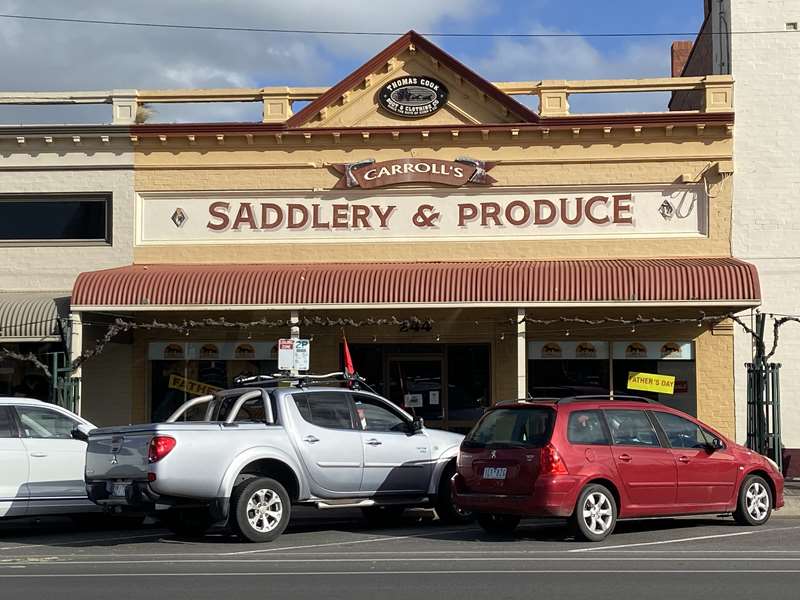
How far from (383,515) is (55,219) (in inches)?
390

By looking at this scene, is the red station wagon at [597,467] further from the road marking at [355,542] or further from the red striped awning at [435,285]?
the red striped awning at [435,285]

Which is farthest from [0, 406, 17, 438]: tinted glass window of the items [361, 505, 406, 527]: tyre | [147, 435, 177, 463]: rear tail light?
[361, 505, 406, 527]: tyre

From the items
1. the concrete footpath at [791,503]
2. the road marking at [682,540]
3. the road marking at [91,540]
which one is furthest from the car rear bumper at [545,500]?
the concrete footpath at [791,503]

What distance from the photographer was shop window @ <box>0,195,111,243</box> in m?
21.8

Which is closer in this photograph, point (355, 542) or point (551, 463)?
point (551, 463)

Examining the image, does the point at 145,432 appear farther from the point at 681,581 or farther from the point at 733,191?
the point at 733,191

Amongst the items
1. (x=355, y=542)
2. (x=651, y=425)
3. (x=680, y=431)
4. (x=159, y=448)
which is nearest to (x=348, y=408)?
(x=355, y=542)

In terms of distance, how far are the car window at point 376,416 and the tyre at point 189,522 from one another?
82.0 inches

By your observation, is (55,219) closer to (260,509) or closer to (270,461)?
(270,461)

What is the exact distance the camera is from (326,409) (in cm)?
1359

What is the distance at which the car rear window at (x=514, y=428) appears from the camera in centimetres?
1252

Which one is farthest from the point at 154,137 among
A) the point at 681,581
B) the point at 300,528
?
the point at 681,581

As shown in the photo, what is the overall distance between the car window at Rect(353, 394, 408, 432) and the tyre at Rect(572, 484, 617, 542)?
265 cm

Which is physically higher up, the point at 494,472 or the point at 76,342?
the point at 76,342
